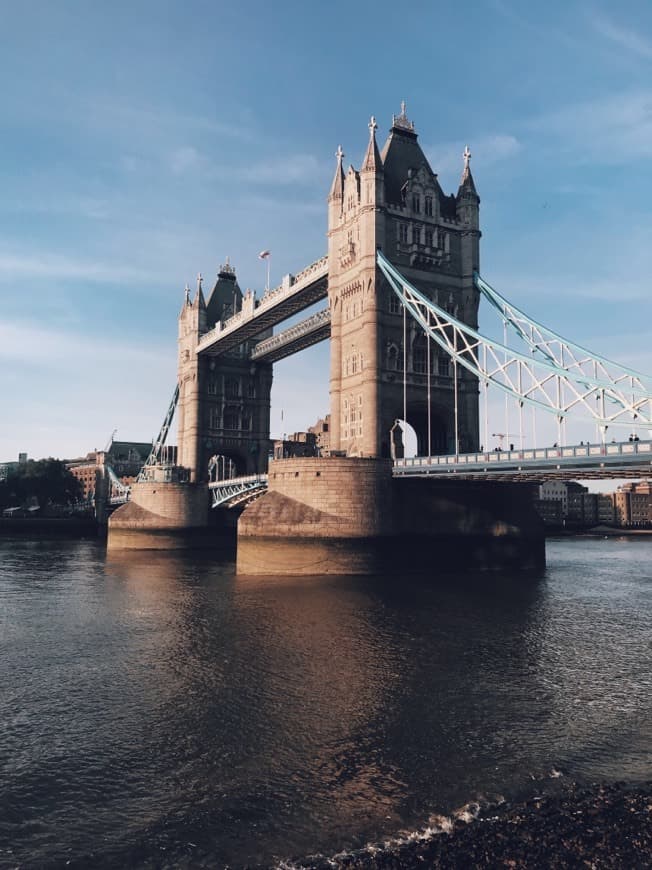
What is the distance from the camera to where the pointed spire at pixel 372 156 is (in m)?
50.1

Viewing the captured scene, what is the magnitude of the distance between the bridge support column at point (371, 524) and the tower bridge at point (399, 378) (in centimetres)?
10

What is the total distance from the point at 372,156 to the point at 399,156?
179 inches

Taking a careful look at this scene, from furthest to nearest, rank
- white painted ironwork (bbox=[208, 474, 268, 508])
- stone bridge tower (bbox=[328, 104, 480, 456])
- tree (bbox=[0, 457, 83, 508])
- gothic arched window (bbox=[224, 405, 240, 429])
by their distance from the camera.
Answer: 1. tree (bbox=[0, 457, 83, 508])
2. gothic arched window (bbox=[224, 405, 240, 429])
3. white painted ironwork (bbox=[208, 474, 268, 508])
4. stone bridge tower (bbox=[328, 104, 480, 456])

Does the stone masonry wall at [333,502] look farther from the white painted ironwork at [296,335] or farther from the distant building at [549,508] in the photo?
the distant building at [549,508]

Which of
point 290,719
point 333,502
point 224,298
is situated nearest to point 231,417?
point 224,298

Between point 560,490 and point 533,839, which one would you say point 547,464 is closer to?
point 533,839

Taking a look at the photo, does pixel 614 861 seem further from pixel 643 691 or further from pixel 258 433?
pixel 258 433

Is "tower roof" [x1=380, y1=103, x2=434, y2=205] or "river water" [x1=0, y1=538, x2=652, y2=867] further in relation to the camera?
"tower roof" [x1=380, y1=103, x2=434, y2=205]

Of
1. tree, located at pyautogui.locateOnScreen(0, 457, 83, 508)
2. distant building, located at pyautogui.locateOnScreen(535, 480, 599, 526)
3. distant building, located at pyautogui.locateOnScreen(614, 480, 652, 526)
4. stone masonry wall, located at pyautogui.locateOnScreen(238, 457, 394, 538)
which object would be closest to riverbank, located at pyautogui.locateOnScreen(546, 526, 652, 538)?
distant building, located at pyautogui.locateOnScreen(535, 480, 599, 526)

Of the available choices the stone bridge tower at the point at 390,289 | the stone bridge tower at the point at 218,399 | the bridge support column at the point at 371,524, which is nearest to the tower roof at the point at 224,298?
the stone bridge tower at the point at 218,399

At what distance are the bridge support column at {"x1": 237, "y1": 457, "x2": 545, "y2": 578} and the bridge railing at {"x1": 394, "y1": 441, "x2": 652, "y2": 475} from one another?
2686 millimetres

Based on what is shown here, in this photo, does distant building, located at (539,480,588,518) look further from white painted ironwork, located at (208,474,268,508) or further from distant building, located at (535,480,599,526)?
white painted ironwork, located at (208,474,268,508)

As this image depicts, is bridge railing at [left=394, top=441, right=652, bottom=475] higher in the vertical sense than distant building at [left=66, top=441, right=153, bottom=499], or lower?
lower

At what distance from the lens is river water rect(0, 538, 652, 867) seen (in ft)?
36.9
